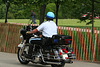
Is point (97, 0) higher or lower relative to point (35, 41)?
higher

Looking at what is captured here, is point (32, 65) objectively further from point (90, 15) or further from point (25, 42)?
point (90, 15)

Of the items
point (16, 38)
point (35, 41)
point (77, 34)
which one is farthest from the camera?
point (16, 38)

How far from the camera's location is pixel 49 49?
8.61 meters

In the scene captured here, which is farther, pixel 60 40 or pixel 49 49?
pixel 49 49

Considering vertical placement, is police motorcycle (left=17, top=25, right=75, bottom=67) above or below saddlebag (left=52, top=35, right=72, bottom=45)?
below

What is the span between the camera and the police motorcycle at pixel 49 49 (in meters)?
8.34

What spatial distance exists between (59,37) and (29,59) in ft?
4.57

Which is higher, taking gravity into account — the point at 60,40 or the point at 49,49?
the point at 60,40

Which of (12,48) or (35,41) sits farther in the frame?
(12,48)

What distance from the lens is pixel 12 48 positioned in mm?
14281

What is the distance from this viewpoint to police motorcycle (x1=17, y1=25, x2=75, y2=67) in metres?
8.34

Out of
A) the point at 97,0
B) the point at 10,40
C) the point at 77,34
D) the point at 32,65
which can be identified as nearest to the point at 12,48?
the point at 10,40

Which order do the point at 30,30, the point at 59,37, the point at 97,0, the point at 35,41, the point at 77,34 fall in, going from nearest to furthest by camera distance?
the point at 59,37 → the point at 35,41 → the point at 30,30 → the point at 77,34 → the point at 97,0

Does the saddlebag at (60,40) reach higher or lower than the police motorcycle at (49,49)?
higher
